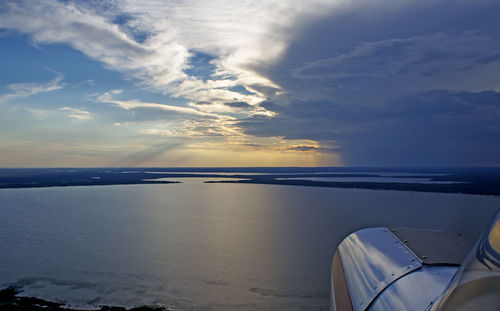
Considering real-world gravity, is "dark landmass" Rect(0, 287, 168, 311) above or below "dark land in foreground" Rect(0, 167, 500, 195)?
below

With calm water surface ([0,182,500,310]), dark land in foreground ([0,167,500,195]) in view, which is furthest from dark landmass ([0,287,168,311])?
dark land in foreground ([0,167,500,195])

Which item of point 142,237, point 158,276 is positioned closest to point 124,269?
point 158,276

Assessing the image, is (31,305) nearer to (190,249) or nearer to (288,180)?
(190,249)

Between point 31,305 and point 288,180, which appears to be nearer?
point 31,305

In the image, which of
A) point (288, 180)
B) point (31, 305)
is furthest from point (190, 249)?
point (288, 180)

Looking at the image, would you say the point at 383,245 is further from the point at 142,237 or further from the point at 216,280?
the point at 142,237

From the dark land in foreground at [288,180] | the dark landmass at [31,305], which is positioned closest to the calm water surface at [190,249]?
the dark landmass at [31,305]

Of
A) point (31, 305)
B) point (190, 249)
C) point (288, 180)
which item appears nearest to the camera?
point (31, 305)

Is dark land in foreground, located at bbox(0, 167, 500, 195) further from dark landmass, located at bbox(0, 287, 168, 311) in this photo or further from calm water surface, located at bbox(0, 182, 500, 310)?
dark landmass, located at bbox(0, 287, 168, 311)
